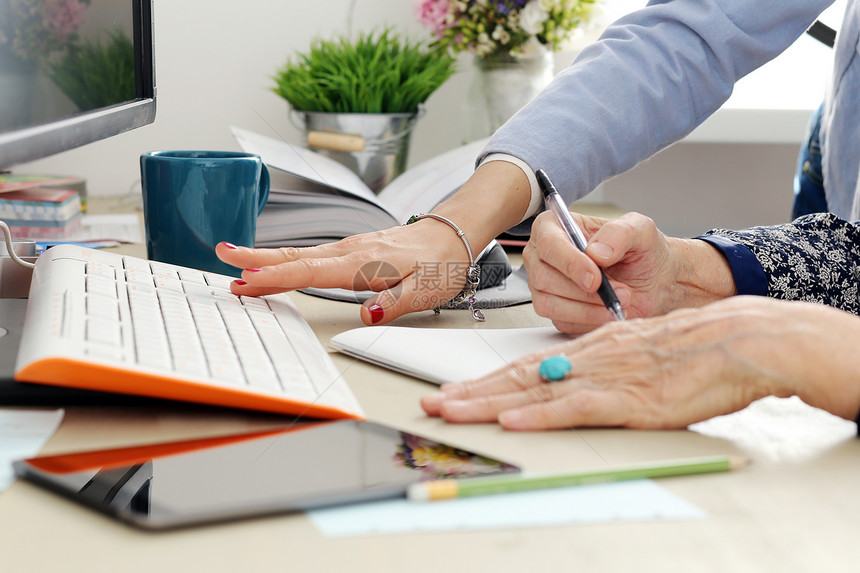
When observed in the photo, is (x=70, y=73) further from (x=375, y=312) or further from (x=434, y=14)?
(x=434, y=14)

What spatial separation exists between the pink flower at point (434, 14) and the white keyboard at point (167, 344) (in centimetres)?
95

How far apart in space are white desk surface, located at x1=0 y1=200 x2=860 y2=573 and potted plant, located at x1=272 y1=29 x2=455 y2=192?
0.90 meters

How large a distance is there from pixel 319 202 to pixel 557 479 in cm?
63

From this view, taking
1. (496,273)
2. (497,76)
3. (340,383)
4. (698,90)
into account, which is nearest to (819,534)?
(340,383)

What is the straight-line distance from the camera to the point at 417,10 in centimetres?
149

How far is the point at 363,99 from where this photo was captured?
4.38ft

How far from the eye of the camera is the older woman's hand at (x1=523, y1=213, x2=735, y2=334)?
652mm

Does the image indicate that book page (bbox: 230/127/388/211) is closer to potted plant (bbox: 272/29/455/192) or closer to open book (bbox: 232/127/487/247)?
open book (bbox: 232/127/487/247)

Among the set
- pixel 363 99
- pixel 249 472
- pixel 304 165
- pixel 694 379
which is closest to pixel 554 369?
pixel 694 379

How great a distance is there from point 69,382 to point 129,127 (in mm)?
465

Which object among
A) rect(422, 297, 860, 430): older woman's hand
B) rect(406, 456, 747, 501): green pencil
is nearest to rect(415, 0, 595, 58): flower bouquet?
rect(422, 297, 860, 430): older woman's hand

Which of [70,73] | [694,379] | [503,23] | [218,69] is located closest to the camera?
[694,379]

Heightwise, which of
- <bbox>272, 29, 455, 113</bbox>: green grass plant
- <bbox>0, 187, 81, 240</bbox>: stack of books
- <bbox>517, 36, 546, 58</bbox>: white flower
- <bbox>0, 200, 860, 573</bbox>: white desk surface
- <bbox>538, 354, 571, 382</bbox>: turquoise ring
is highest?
<bbox>517, 36, 546, 58</bbox>: white flower

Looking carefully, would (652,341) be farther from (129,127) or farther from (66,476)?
(129,127)
